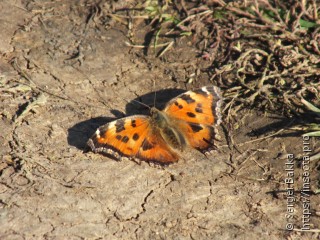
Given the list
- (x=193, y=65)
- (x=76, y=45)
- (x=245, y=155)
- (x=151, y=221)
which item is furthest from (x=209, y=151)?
(x=76, y=45)

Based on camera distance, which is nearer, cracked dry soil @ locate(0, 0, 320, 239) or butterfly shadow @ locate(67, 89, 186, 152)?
cracked dry soil @ locate(0, 0, 320, 239)

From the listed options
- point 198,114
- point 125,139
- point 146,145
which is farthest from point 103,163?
point 198,114

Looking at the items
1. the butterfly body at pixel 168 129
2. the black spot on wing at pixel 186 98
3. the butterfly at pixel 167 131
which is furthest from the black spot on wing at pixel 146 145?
the black spot on wing at pixel 186 98

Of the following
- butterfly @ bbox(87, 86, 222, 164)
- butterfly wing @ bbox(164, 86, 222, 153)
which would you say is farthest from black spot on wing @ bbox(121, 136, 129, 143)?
butterfly wing @ bbox(164, 86, 222, 153)

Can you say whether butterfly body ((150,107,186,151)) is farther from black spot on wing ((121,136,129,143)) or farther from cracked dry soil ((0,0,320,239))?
black spot on wing ((121,136,129,143))

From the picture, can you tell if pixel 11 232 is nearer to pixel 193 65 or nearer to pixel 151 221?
pixel 151 221

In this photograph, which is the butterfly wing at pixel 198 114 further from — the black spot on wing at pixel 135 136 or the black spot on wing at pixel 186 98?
the black spot on wing at pixel 135 136

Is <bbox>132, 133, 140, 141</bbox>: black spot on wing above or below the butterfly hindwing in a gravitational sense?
above

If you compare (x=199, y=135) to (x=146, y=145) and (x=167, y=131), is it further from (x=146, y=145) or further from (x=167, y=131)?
(x=146, y=145)
